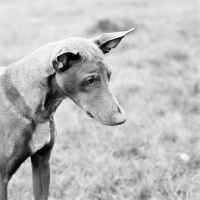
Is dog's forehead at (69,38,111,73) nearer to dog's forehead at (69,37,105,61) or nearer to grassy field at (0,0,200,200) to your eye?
dog's forehead at (69,37,105,61)

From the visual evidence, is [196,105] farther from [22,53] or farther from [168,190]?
[22,53]

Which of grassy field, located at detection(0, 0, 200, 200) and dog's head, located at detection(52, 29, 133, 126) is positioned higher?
dog's head, located at detection(52, 29, 133, 126)

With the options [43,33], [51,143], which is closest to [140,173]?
[51,143]

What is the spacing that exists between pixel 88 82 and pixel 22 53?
18.1 ft

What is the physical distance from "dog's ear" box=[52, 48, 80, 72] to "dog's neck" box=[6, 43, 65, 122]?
0.49ft

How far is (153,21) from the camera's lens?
976cm

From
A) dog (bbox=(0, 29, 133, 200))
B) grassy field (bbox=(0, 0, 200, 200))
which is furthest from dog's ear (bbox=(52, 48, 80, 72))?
grassy field (bbox=(0, 0, 200, 200))

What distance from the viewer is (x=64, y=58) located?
6.82ft

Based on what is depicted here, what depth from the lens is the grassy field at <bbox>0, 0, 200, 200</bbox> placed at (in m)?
3.33

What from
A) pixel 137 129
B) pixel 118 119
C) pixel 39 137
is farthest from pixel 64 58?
pixel 137 129

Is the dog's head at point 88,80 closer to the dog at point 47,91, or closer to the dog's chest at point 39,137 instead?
the dog at point 47,91

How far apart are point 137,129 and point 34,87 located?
7.18 ft

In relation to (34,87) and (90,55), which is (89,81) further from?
(34,87)

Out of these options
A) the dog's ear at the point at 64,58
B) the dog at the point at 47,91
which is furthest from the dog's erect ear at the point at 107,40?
the dog's ear at the point at 64,58
